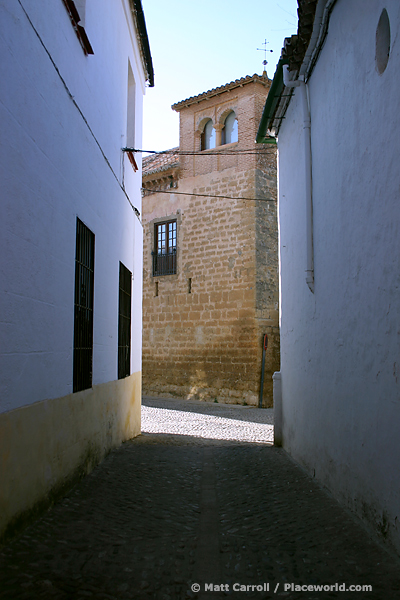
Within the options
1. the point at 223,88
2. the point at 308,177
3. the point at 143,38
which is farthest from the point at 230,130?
the point at 308,177

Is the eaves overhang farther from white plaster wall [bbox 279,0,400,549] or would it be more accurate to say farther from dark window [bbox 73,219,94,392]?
dark window [bbox 73,219,94,392]

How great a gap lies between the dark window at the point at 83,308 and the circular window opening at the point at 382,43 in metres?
2.87

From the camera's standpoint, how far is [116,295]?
711cm

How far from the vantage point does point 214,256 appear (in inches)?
619

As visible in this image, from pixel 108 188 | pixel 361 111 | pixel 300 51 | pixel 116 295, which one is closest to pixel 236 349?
pixel 116 295

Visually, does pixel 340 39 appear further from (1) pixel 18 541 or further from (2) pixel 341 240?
(1) pixel 18 541

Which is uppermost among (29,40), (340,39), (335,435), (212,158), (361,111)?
(212,158)

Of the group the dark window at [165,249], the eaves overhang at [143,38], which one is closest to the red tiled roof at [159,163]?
the dark window at [165,249]

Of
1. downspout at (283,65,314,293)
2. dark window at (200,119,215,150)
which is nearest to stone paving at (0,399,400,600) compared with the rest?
A: downspout at (283,65,314,293)

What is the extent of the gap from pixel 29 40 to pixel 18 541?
3.16m

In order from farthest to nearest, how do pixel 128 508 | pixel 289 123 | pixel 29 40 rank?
1. pixel 289 123
2. pixel 128 508
3. pixel 29 40

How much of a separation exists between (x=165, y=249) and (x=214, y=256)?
7.09 feet

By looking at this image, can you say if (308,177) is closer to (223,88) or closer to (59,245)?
(59,245)

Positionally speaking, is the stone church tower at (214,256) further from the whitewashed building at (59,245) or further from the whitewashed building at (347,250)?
the whitewashed building at (347,250)
